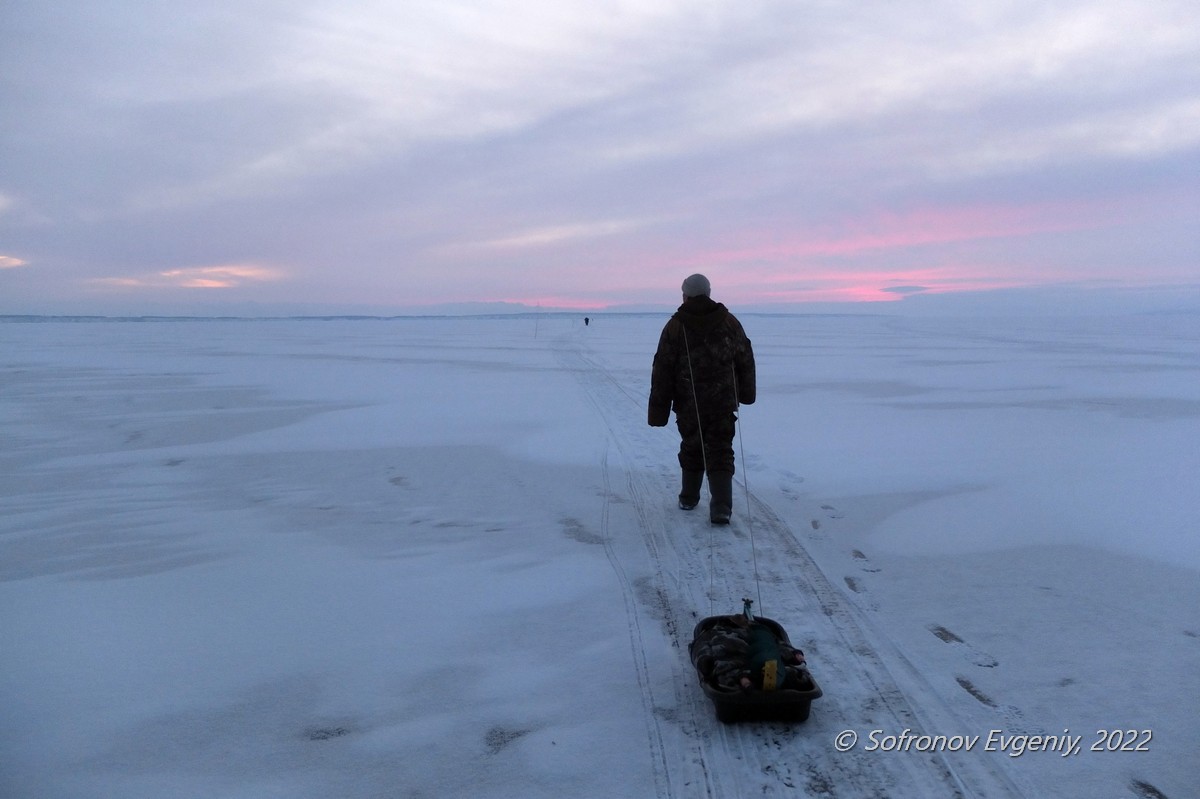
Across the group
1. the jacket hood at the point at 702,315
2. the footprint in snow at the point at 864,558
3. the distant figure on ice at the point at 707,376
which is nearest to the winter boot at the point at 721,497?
the distant figure on ice at the point at 707,376

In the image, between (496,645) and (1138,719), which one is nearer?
(1138,719)

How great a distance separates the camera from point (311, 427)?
990 centimetres

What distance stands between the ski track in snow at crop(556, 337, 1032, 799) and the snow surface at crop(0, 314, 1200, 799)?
2 cm

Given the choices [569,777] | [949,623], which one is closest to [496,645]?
[569,777]

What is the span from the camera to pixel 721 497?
17.2 feet

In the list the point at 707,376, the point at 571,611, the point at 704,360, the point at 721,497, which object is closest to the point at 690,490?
the point at 721,497

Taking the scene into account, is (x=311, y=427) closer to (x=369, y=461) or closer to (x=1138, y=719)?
(x=369, y=461)

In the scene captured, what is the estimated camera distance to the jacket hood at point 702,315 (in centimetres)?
534

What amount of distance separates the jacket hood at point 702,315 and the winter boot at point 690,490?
1167 millimetres

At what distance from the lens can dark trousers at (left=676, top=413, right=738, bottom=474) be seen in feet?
17.6

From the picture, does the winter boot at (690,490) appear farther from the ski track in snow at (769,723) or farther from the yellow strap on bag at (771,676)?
the yellow strap on bag at (771,676)

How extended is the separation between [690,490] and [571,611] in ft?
6.82

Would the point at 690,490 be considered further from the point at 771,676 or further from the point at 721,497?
the point at 771,676

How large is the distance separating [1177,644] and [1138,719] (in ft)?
2.96
